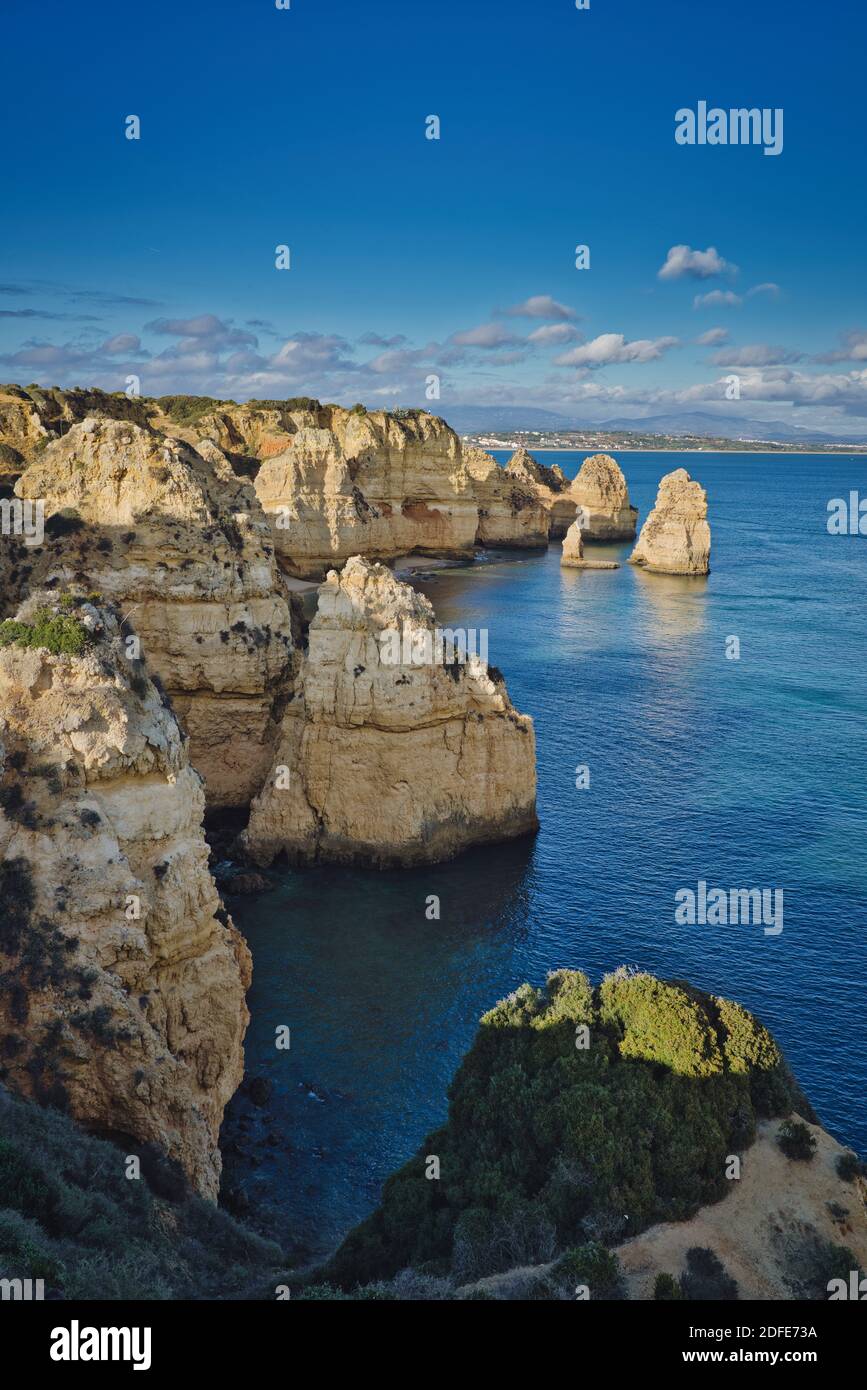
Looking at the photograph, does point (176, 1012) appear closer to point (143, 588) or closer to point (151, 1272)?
point (151, 1272)

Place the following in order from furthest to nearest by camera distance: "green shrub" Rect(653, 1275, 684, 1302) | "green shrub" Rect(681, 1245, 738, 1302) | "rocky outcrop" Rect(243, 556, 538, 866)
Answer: "rocky outcrop" Rect(243, 556, 538, 866), "green shrub" Rect(681, 1245, 738, 1302), "green shrub" Rect(653, 1275, 684, 1302)

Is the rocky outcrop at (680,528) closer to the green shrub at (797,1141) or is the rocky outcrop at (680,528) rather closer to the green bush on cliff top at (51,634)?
the green bush on cliff top at (51,634)

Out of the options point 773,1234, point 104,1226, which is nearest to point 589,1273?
point 773,1234

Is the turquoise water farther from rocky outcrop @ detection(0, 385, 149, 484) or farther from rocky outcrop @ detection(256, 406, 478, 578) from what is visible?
rocky outcrop @ detection(0, 385, 149, 484)

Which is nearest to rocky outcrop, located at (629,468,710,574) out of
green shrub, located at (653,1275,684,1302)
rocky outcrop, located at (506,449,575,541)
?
rocky outcrop, located at (506,449,575,541)
